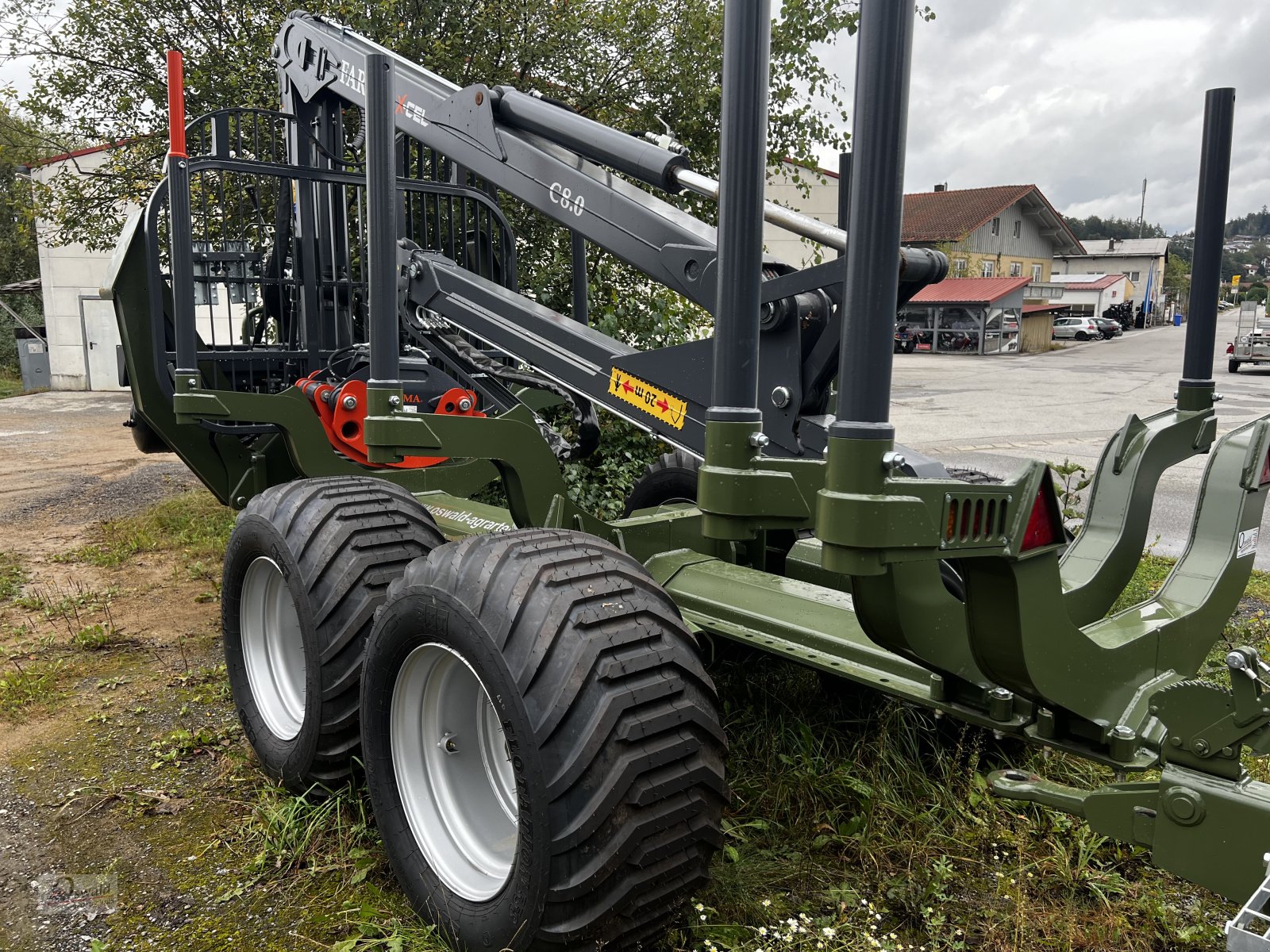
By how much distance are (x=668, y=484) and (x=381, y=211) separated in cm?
235

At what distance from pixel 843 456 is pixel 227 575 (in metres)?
2.63

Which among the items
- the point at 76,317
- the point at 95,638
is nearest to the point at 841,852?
the point at 95,638

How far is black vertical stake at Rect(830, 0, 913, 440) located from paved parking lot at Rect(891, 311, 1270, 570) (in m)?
2.39

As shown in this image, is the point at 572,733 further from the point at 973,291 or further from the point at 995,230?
the point at 995,230

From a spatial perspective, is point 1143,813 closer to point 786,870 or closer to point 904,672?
point 904,672

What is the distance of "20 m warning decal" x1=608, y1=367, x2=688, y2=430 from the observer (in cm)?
360

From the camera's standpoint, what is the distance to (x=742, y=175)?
6.84ft

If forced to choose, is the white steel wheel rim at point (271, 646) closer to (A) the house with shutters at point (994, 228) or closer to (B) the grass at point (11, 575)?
(B) the grass at point (11, 575)

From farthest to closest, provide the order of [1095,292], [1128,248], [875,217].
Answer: [1128,248], [1095,292], [875,217]

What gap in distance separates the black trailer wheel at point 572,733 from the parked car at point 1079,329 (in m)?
51.7

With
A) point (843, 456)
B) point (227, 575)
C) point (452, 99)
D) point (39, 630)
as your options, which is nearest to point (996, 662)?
point (843, 456)

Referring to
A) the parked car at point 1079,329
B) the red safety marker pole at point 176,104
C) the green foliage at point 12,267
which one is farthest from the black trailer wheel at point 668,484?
the parked car at point 1079,329

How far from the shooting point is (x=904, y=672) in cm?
275

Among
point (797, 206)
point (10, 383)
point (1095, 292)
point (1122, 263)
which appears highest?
point (1122, 263)
